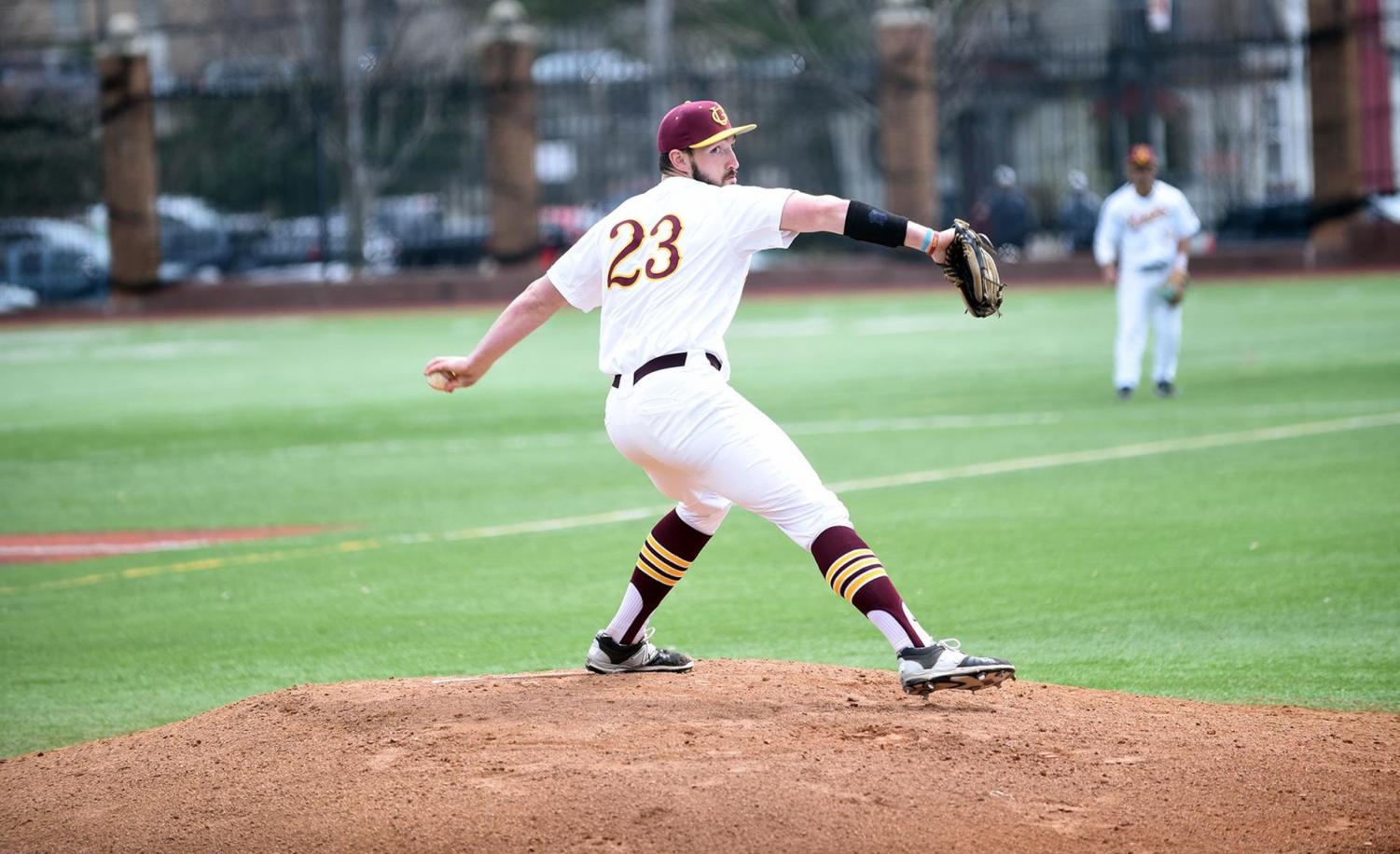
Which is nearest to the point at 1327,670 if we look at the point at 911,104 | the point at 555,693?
the point at 555,693

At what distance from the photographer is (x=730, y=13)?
1832 inches

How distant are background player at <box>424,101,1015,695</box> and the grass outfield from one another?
696 mm

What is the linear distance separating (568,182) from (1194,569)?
105ft

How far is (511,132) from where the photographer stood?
35906 mm

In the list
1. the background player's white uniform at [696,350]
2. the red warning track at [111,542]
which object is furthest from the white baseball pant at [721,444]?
the red warning track at [111,542]

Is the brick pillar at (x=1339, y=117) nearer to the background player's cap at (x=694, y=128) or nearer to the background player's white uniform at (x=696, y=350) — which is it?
the background player's cap at (x=694, y=128)

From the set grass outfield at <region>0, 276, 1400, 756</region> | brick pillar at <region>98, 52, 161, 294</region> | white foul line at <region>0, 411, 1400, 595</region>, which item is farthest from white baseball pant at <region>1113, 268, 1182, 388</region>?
brick pillar at <region>98, 52, 161, 294</region>

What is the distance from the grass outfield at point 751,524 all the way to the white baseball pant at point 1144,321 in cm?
49

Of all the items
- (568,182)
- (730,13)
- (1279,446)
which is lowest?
(1279,446)

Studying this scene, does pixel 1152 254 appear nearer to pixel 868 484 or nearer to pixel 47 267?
pixel 868 484

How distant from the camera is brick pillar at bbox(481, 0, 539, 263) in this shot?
35.8 m

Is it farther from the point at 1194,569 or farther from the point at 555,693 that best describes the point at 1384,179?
the point at 555,693

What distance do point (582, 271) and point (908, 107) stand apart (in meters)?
30.0

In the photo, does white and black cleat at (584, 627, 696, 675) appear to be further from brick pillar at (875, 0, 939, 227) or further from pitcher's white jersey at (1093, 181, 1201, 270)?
brick pillar at (875, 0, 939, 227)
